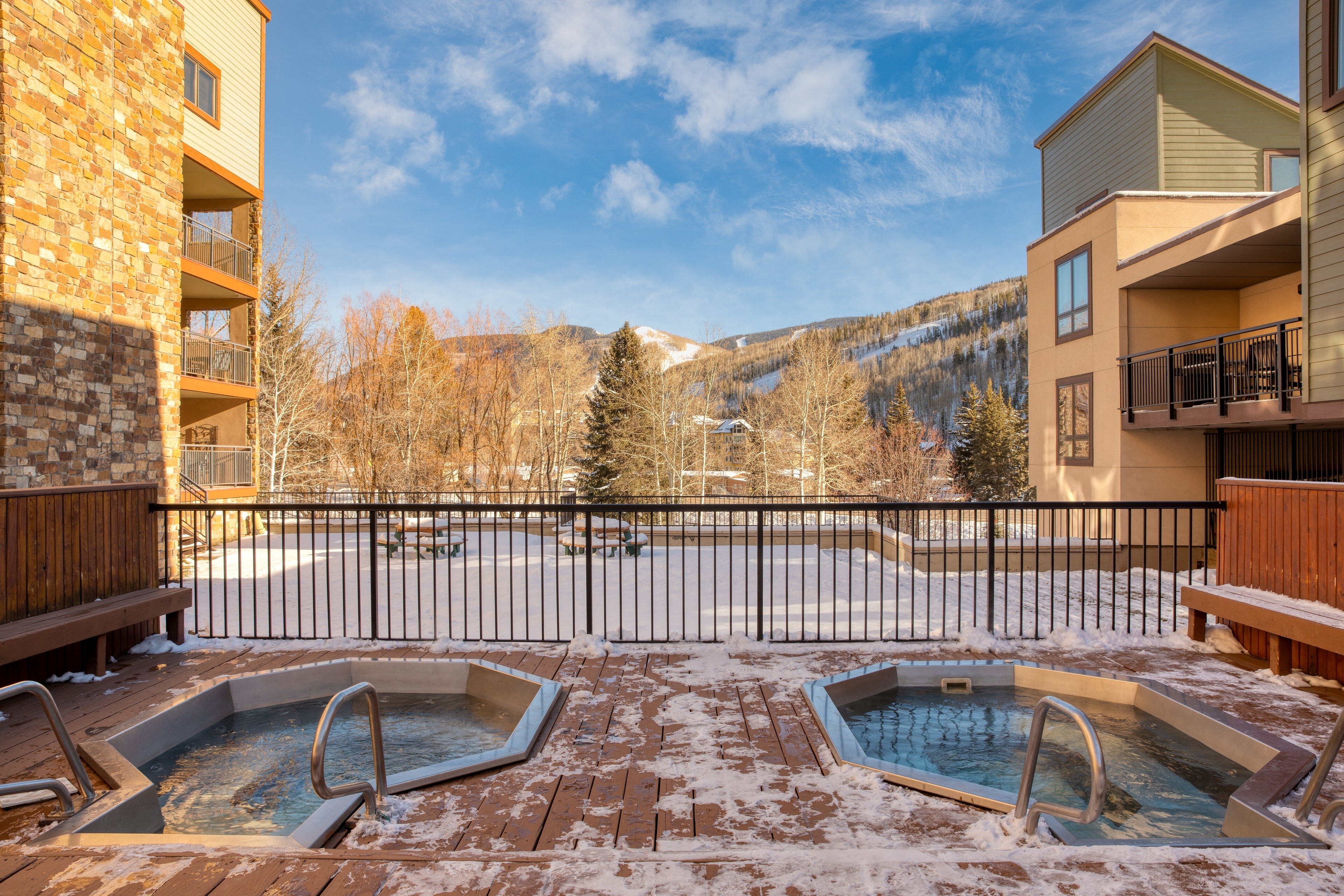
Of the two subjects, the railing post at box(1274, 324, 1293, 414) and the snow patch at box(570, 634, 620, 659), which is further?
the railing post at box(1274, 324, 1293, 414)

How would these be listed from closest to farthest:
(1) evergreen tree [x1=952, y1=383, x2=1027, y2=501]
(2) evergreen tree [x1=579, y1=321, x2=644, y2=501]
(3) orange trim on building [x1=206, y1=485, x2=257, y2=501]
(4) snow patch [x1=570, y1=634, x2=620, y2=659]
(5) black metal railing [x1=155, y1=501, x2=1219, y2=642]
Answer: (4) snow patch [x1=570, y1=634, x2=620, y2=659], (5) black metal railing [x1=155, y1=501, x2=1219, y2=642], (3) orange trim on building [x1=206, y1=485, x2=257, y2=501], (2) evergreen tree [x1=579, y1=321, x2=644, y2=501], (1) evergreen tree [x1=952, y1=383, x2=1027, y2=501]

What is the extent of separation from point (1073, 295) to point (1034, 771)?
586 inches

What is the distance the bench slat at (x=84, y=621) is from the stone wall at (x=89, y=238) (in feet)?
11.0

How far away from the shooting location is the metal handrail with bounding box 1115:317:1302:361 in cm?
963

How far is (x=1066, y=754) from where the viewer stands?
13.4ft

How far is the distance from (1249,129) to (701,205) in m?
43.2

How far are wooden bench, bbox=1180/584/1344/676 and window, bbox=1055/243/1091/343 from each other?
1038cm

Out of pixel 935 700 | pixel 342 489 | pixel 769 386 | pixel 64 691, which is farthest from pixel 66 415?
pixel 769 386

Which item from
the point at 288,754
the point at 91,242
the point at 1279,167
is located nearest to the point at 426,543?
the point at 91,242

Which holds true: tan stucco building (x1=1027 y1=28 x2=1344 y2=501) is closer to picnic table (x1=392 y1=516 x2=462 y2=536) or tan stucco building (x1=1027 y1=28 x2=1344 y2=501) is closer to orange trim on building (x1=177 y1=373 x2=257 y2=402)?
picnic table (x1=392 y1=516 x2=462 y2=536)

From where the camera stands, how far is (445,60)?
69.2ft

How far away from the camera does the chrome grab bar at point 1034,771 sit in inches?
88.6

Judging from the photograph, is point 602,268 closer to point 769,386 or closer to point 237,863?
point 769,386

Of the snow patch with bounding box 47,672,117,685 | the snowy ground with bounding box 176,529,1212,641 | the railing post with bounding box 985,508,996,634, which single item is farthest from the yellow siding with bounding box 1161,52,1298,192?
the snow patch with bounding box 47,672,117,685
